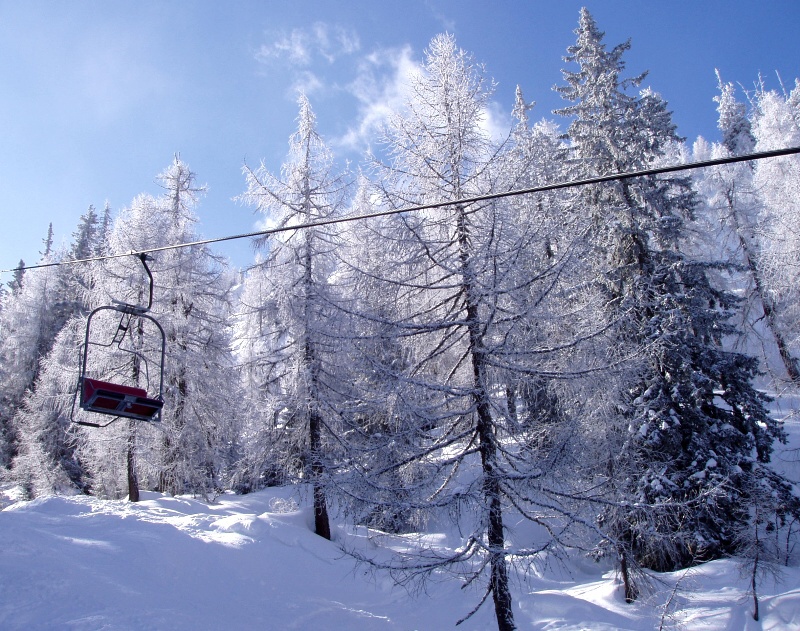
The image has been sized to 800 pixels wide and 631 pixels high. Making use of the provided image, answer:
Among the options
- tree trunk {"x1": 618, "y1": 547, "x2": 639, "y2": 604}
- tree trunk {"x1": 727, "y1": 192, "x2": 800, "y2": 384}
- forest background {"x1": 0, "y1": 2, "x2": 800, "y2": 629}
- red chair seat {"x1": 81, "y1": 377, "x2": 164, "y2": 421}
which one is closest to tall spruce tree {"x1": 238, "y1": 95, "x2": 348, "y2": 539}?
forest background {"x1": 0, "y1": 2, "x2": 800, "y2": 629}

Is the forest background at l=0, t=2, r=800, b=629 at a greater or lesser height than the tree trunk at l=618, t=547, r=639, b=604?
greater

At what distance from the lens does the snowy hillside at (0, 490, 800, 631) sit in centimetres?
696

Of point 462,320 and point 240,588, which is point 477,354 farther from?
point 240,588

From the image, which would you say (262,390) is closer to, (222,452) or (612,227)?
(222,452)

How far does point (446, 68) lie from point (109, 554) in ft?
37.9

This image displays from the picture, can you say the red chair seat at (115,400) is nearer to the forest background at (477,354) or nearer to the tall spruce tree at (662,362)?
the forest background at (477,354)

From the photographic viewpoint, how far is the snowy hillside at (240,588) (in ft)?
22.8

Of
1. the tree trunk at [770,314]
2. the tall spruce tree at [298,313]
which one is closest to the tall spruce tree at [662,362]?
the tree trunk at [770,314]

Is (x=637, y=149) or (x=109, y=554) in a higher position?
(x=637, y=149)

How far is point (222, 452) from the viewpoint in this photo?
68.1 ft

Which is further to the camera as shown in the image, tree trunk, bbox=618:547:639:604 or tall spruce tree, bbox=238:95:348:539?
tall spruce tree, bbox=238:95:348:539

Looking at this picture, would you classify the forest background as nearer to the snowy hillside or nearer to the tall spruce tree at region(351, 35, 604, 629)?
the tall spruce tree at region(351, 35, 604, 629)

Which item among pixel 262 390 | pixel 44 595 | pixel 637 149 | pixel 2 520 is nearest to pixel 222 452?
pixel 262 390

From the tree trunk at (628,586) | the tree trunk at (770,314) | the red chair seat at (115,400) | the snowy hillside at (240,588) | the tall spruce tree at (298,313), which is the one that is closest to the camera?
the red chair seat at (115,400)
